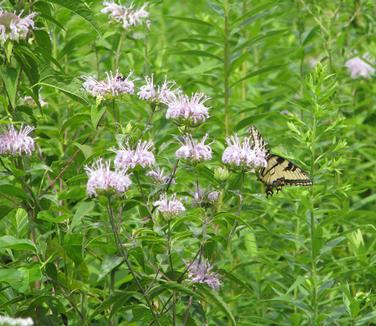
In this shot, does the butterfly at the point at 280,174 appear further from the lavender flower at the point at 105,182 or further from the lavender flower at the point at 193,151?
the lavender flower at the point at 105,182

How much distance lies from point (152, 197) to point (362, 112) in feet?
6.68

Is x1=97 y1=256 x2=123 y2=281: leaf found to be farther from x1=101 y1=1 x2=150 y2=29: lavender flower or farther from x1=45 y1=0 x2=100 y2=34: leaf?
x1=101 y1=1 x2=150 y2=29: lavender flower

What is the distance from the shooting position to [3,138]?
2.19m

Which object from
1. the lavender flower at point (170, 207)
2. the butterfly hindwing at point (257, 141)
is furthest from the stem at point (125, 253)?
the butterfly hindwing at point (257, 141)

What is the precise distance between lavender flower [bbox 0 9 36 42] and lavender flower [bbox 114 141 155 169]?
16.2 inches

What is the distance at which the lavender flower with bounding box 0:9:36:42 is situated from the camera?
7.12 feet

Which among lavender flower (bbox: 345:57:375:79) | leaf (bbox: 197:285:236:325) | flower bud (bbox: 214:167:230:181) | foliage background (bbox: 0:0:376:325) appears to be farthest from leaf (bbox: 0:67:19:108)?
lavender flower (bbox: 345:57:375:79)

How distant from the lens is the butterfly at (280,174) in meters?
2.63

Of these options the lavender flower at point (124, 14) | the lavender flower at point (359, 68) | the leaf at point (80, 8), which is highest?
the lavender flower at point (359, 68)

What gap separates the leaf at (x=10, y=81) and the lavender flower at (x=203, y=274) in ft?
2.19

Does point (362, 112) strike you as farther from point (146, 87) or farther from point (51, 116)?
point (146, 87)

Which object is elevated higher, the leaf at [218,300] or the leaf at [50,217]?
the leaf at [50,217]

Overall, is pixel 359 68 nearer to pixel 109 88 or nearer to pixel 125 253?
pixel 109 88

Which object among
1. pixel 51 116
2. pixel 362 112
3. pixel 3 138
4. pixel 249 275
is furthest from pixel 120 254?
pixel 362 112
